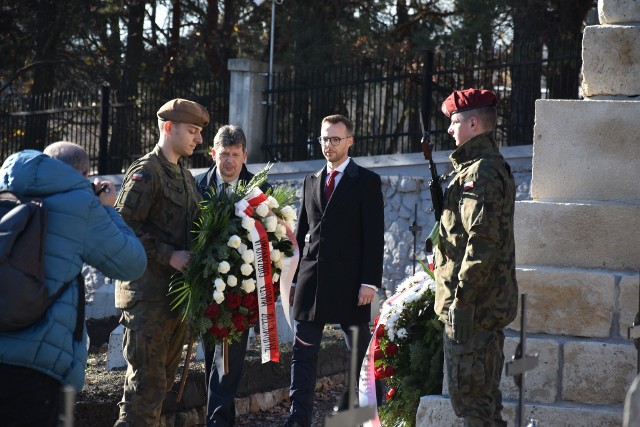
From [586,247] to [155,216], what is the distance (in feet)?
7.59

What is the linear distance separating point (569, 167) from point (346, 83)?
7.20 m

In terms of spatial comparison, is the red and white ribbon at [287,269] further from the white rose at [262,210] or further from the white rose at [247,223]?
the white rose at [247,223]

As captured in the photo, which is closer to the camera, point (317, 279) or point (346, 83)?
point (317, 279)

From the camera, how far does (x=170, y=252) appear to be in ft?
19.5

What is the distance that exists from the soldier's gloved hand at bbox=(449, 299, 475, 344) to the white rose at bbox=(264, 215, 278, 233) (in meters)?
1.63

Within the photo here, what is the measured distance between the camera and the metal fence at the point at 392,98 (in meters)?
12.2

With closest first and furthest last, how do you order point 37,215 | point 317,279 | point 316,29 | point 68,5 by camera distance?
1. point 37,215
2. point 317,279
3. point 316,29
4. point 68,5

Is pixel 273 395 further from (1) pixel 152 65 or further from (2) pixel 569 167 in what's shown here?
(1) pixel 152 65

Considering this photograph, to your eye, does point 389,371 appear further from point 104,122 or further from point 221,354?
point 104,122

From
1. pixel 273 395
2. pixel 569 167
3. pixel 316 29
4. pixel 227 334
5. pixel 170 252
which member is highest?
pixel 316 29

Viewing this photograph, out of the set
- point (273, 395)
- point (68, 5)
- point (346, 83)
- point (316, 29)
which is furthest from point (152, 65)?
point (273, 395)

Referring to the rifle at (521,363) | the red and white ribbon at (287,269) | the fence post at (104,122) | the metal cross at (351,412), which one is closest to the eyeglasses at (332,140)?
the red and white ribbon at (287,269)

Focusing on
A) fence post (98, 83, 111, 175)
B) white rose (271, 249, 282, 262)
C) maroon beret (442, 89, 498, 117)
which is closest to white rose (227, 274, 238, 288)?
white rose (271, 249, 282, 262)

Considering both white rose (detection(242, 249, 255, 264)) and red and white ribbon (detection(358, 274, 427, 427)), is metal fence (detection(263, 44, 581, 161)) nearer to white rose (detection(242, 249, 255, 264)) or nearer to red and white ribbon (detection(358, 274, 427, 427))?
red and white ribbon (detection(358, 274, 427, 427))
